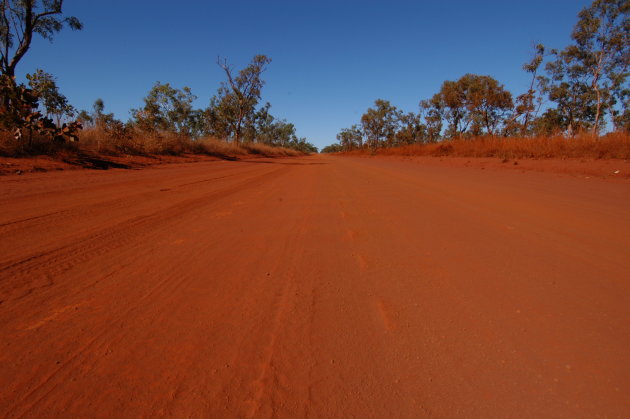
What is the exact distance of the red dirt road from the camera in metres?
1.17

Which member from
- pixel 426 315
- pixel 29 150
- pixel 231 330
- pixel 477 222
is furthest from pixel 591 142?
pixel 29 150

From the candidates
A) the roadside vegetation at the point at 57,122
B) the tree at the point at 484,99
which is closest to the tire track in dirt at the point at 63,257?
the roadside vegetation at the point at 57,122

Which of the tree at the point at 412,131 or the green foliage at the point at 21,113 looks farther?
the tree at the point at 412,131

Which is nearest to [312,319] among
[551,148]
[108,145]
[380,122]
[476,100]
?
[108,145]

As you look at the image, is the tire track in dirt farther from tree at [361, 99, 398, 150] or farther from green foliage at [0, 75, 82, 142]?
tree at [361, 99, 398, 150]

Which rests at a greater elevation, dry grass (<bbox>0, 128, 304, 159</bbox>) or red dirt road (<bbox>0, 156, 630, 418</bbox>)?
dry grass (<bbox>0, 128, 304, 159</bbox>)

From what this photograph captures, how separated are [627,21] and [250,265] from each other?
110 feet

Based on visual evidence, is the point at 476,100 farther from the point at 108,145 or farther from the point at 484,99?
the point at 108,145

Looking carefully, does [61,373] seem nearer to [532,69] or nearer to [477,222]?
[477,222]

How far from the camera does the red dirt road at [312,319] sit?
45.9 inches

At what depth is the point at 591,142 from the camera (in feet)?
35.6

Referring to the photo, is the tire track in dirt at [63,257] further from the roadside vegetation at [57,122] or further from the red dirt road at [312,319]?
the roadside vegetation at [57,122]

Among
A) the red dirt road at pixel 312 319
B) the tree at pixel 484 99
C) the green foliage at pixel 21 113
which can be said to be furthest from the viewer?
the tree at pixel 484 99

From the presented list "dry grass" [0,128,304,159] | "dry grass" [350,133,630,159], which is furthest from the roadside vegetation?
"dry grass" [350,133,630,159]
